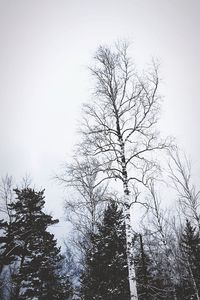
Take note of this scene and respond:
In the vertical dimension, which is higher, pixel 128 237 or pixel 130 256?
pixel 128 237

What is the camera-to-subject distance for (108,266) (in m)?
12.5

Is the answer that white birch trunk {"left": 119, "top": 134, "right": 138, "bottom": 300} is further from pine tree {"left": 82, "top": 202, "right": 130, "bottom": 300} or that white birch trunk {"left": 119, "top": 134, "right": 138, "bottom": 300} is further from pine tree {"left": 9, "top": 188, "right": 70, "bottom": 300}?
pine tree {"left": 9, "top": 188, "right": 70, "bottom": 300}

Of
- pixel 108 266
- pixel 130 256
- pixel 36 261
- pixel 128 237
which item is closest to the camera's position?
pixel 130 256

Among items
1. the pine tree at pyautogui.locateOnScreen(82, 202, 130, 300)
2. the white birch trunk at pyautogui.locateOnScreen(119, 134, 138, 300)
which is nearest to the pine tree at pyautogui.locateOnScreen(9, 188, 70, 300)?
the pine tree at pyautogui.locateOnScreen(82, 202, 130, 300)

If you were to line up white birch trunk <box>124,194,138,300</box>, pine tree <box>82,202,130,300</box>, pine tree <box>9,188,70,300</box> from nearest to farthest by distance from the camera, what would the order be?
white birch trunk <box>124,194,138,300</box>
pine tree <box>82,202,130,300</box>
pine tree <box>9,188,70,300</box>

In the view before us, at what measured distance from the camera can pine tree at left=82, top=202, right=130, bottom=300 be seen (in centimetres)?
1196

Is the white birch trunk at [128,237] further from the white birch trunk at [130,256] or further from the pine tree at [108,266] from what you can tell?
the pine tree at [108,266]

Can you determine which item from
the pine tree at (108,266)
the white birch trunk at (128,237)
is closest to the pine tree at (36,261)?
the pine tree at (108,266)

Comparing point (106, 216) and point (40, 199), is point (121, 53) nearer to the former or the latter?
point (106, 216)

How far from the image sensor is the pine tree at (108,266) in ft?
39.2

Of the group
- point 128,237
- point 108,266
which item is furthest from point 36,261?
point 128,237

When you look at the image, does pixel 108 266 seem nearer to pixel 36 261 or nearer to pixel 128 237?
pixel 36 261

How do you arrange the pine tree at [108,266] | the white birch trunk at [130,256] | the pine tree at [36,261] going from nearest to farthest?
1. the white birch trunk at [130,256]
2. the pine tree at [108,266]
3. the pine tree at [36,261]

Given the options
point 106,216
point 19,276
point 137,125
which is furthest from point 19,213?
point 137,125
